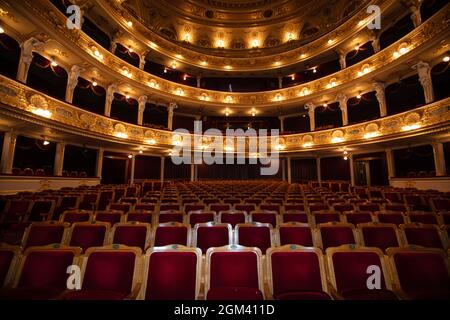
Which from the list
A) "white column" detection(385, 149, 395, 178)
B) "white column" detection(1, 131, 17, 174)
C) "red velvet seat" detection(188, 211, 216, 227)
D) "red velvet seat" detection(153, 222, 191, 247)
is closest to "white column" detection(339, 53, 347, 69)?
"white column" detection(385, 149, 395, 178)

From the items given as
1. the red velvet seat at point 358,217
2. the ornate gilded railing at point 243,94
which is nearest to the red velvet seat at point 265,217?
the red velvet seat at point 358,217

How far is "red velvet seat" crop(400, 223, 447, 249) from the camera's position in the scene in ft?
8.14

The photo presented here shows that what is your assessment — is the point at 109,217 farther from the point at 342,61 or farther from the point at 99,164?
the point at 342,61

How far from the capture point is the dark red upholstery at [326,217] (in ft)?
11.0

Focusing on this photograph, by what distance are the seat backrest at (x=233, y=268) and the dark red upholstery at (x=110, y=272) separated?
654mm

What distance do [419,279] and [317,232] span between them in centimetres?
97

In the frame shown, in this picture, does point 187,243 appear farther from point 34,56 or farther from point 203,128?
point 203,128

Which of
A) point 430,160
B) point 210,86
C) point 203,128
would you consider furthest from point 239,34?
point 430,160

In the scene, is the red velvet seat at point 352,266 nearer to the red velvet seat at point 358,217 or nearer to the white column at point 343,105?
the red velvet seat at point 358,217

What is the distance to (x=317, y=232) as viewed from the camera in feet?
8.41

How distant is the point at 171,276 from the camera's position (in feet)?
5.54

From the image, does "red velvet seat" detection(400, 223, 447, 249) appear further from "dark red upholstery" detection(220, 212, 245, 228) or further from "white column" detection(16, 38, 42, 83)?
"white column" detection(16, 38, 42, 83)

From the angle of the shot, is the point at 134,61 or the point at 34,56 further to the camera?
the point at 134,61

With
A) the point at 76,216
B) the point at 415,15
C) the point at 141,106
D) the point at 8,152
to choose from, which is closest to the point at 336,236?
the point at 76,216
